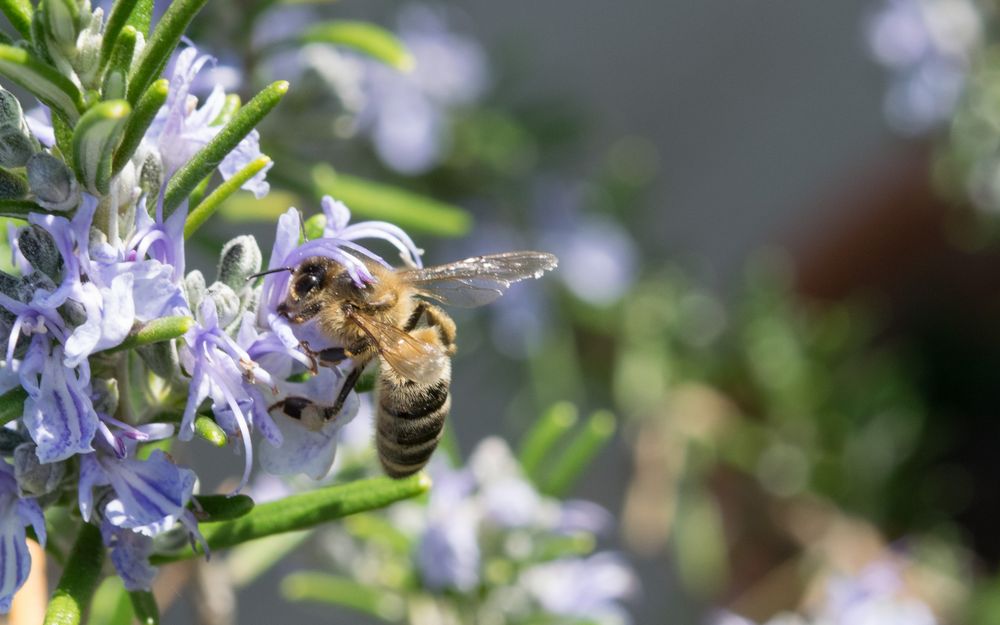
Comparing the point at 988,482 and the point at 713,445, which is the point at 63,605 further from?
the point at 988,482

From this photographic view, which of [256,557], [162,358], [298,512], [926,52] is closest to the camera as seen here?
[162,358]

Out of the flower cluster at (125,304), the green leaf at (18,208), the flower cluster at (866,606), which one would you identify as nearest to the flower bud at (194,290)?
the flower cluster at (125,304)

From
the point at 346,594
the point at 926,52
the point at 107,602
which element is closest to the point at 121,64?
the point at 107,602

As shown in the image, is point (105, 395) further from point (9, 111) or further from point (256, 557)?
point (256, 557)

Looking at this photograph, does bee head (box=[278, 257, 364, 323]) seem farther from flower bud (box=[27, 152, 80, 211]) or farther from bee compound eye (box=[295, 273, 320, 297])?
flower bud (box=[27, 152, 80, 211])

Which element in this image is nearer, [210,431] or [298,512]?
Answer: [210,431]

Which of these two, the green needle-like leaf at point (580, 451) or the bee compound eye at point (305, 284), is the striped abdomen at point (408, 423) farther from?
the green needle-like leaf at point (580, 451)
